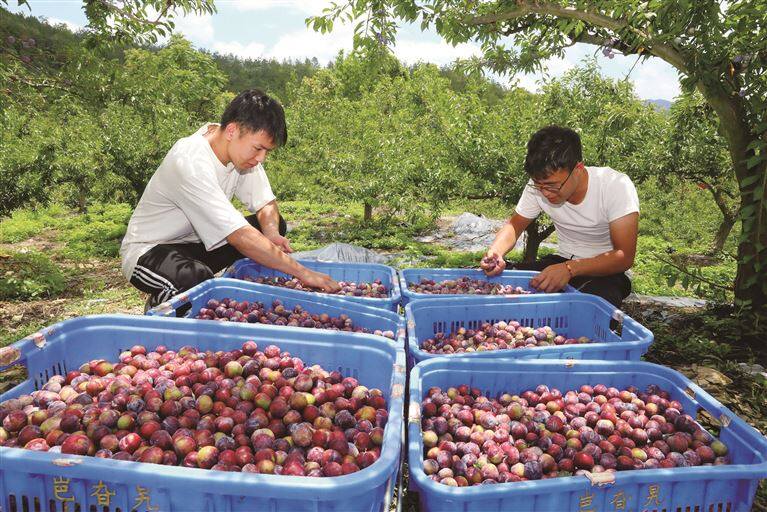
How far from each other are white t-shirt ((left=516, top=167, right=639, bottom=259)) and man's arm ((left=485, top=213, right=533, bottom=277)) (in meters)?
0.07

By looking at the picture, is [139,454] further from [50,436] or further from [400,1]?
[400,1]

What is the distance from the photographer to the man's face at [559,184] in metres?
2.91

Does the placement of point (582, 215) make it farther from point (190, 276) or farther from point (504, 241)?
point (190, 276)

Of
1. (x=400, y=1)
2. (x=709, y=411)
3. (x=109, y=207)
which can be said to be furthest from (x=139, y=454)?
(x=109, y=207)

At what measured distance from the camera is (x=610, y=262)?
10.0 feet

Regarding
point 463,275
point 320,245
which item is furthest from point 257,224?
point 320,245

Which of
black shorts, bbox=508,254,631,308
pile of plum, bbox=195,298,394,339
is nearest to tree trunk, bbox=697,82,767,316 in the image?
black shorts, bbox=508,254,631,308

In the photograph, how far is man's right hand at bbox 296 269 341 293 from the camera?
2834 millimetres

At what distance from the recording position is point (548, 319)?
2885mm

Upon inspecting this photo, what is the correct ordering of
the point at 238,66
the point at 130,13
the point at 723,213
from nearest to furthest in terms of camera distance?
the point at 130,13, the point at 723,213, the point at 238,66

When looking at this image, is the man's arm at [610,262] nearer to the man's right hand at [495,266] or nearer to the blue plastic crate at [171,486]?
the man's right hand at [495,266]

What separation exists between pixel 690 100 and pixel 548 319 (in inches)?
150

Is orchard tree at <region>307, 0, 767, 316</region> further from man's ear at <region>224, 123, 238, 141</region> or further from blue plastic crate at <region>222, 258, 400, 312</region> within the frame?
blue plastic crate at <region>222, 258, 400, 312</region>

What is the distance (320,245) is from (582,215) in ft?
18.3
